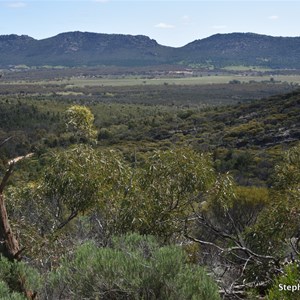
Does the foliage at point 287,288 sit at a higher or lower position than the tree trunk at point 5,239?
higher

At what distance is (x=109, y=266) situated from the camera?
17.4ft

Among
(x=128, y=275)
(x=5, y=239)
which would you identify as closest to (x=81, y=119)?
(x=5, y=239)

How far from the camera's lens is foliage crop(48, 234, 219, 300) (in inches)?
208

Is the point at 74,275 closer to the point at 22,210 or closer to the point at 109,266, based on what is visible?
the point at 109,266

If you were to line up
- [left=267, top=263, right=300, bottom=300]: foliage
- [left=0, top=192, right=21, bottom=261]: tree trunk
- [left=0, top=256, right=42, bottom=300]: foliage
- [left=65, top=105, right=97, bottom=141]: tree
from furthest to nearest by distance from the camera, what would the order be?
[left=65, top=105, right=97, bottom=141]: tree, [left=0, top=192, right=21, bottom=261]: tree trunk, [left=0, top=256, right=42, bottom=300]: foliage, [left=267, top=263, right=300, bottom=300]: foliage

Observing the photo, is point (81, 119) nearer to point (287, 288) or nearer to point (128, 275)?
point (128, 275)

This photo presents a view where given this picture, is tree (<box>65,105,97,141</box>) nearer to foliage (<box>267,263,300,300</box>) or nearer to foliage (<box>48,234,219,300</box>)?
foliage (<box>48,234,219,300</box>)

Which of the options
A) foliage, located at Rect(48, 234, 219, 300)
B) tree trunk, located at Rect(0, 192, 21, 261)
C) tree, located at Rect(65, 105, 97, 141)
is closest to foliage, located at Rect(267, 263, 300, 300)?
foliage, located at Rect(48, 234, 219, 300)

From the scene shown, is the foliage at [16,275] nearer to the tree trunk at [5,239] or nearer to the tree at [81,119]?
the tree trunk at [5,239]

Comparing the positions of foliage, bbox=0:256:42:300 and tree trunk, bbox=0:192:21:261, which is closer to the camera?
foliage, bbox=0:256:42:300

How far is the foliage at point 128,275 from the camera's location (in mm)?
5289

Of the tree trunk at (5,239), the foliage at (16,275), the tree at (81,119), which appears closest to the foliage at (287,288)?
the foliage at (16,275)

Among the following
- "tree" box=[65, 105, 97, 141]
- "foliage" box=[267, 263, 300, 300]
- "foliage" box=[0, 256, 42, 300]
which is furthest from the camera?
"tree" box=[65, 105, 97, 141]

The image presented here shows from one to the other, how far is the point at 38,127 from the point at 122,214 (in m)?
65.0
